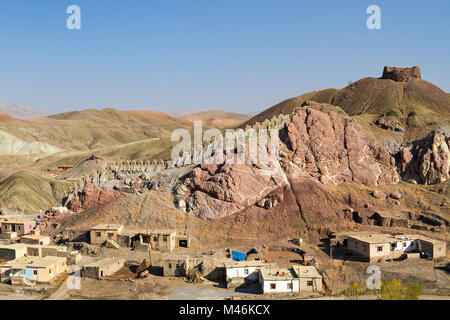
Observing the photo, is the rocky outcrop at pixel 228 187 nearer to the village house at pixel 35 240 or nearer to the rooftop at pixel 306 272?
the rooftop at pixel 306 272

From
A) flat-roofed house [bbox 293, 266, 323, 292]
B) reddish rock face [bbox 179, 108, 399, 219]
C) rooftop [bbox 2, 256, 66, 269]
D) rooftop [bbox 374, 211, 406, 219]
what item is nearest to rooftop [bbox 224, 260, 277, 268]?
flat-roofed house [bbox 293, 266, 323, 292]

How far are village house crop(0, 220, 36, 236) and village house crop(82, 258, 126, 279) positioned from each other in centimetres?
1389

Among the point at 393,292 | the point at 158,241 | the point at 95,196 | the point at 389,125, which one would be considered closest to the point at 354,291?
the point at 393,292

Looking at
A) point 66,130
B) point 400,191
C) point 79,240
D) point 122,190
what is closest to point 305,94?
point 400,191

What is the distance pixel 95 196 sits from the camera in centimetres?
5234

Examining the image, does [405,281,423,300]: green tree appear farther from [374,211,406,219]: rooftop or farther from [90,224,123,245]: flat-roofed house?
[90,224,123,245]: flat-roofed house

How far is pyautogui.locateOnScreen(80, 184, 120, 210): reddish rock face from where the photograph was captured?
51.9 metres

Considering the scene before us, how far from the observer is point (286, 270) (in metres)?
36.7

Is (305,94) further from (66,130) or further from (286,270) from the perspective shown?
(66,130)

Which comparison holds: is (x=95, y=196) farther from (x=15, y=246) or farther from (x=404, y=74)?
(x=404, y=74)

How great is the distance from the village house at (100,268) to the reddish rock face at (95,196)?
12683 mm

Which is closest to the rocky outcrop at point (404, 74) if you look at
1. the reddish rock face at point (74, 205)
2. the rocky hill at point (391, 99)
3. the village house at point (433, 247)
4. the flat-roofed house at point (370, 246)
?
the rocky hill at point (391, 99)

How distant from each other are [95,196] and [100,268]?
52.0 feet

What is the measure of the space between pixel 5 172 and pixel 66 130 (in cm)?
9764
